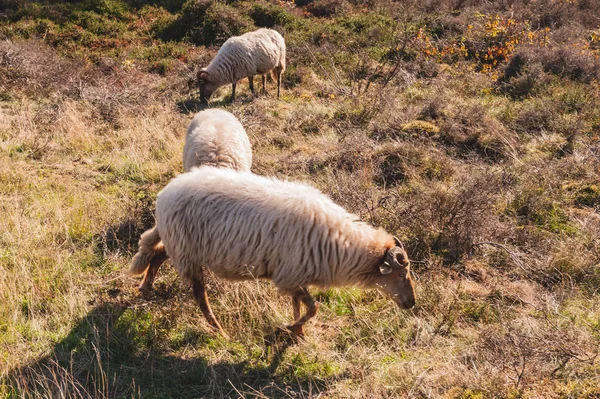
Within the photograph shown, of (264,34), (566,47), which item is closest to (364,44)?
(264,34)

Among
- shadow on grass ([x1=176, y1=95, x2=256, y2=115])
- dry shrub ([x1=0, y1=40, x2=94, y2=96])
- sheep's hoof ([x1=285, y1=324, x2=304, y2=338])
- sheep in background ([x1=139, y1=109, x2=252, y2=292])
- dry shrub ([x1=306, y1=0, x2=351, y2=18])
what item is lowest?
shadow on grass ([x1=176, y1=95, x2=256, y2=115])

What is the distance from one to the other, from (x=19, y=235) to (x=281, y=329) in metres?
3.44

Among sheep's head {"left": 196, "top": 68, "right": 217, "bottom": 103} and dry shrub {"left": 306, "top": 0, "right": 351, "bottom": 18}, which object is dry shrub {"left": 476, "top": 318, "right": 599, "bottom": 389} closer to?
sheep's head {"left": 196, "top": 68, "right": 217, "bottom": 103}

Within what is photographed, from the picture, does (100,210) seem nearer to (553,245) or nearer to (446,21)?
(553,245)

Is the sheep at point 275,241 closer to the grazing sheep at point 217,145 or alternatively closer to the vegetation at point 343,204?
the vegetation at point 343,204

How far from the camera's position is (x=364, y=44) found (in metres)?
15.0

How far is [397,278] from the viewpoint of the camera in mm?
4227

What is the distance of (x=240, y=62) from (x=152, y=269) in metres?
7.86

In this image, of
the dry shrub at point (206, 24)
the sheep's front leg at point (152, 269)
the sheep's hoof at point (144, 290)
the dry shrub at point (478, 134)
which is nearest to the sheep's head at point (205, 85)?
→ the dry shrub at point (206, 24)

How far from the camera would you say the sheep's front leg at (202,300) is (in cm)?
438

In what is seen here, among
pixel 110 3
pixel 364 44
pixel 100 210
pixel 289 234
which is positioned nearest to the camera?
pixel 289 234

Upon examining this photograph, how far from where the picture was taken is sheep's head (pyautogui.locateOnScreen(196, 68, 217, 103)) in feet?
36.6

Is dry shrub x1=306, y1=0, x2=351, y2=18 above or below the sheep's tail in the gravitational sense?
above

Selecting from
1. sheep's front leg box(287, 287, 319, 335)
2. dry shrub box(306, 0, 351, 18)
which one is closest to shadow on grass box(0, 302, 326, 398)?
sheep's front leg box(287, 287, 319, 335)
